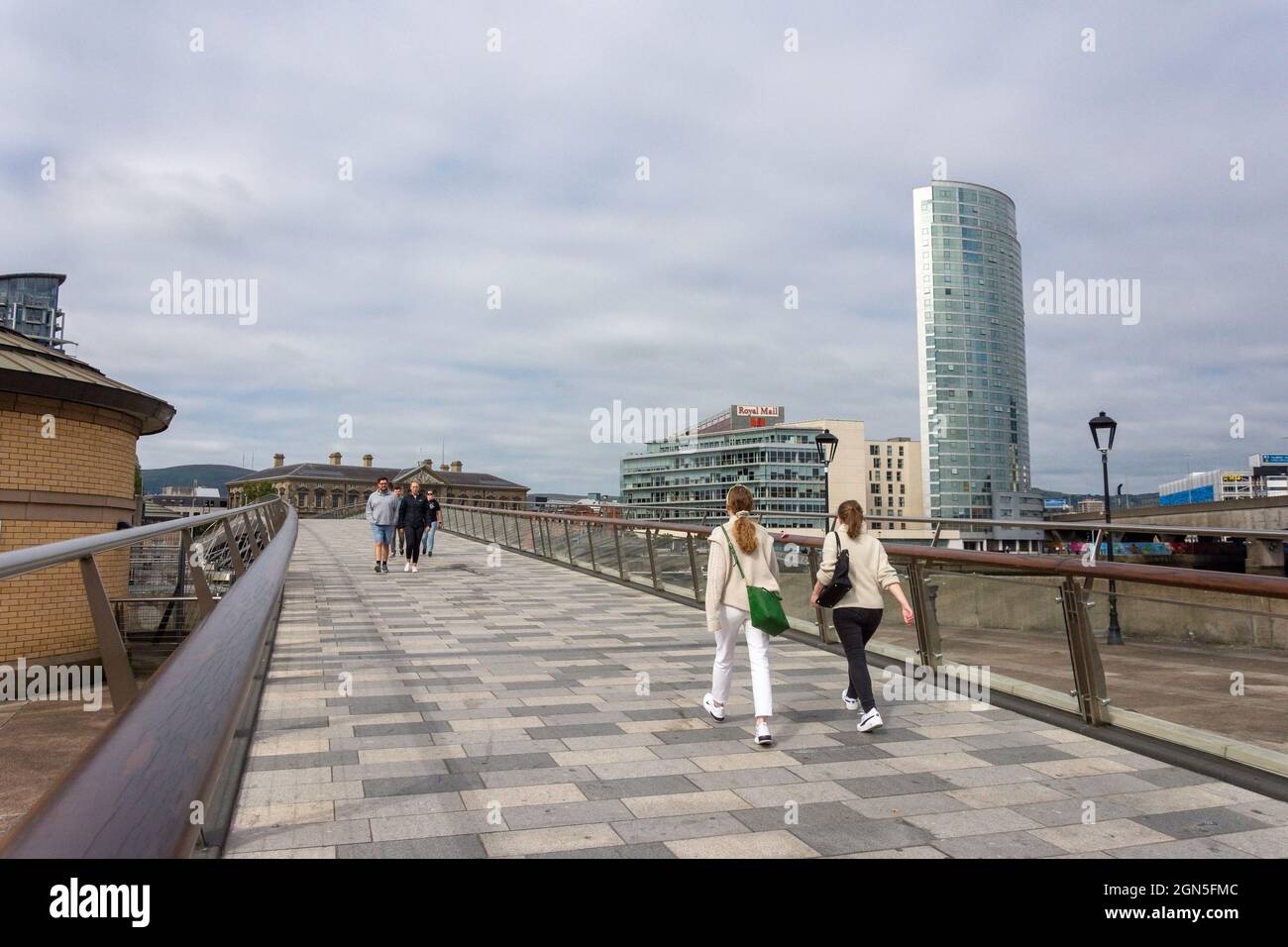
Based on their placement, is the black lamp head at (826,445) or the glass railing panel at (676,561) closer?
the glass railing panel at (676,561)

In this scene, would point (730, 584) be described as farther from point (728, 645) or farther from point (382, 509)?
point (382, 509)

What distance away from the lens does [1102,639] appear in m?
5.98

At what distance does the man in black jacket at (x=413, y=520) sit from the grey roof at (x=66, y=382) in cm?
510

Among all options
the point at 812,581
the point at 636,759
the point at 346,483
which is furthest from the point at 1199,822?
the point at 346,483

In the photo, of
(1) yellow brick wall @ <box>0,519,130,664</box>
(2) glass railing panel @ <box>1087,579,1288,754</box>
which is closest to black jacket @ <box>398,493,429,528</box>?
(2) glass railing panel @ <box>1087,579,1288,754</box>

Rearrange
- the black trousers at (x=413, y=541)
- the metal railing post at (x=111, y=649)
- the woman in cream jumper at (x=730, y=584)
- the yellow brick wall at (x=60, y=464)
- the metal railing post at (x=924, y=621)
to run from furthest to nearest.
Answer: the black trousers at (x=413, y=541) < the yellow brick wall at (x=60, y=464) < the metal railing post at (x=924, y=621) < the woman in cream jumper at (x=730, y=584) < the metal railing post at (x=111, y=649)

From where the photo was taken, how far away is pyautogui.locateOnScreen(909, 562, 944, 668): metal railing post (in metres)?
7.74

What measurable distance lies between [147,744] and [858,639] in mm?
5301

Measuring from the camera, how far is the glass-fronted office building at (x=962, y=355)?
422 ft

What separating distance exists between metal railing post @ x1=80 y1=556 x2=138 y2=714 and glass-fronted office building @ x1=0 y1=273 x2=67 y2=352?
95007mm

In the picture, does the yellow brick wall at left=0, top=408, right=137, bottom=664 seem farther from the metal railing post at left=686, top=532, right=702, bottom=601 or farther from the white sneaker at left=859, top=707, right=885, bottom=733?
the white sneaker at left=859, top=707, right=885, bottom=733

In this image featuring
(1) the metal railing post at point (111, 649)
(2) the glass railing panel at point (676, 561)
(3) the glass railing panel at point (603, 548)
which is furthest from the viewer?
(3) the glass railing panel at point (603, 548)

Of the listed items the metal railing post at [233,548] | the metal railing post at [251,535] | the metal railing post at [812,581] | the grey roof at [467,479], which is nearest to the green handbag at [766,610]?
the metal railing post at [812,581]

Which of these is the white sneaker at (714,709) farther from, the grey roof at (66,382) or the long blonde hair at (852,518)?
the grey roof at (66,382)
